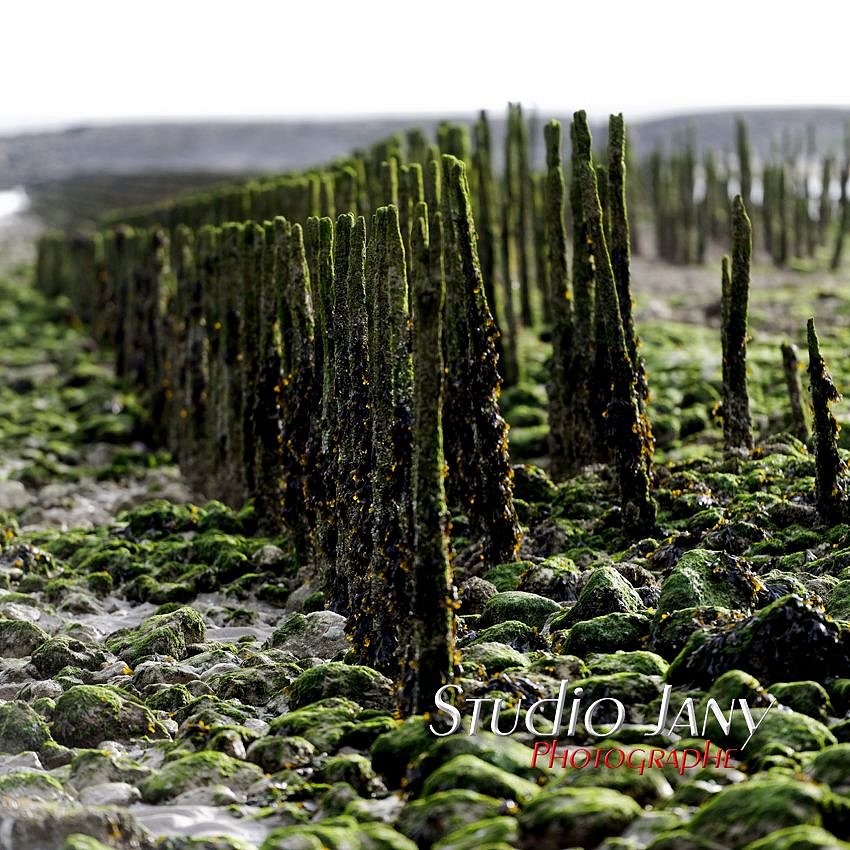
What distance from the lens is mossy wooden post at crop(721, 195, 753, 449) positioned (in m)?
17.6

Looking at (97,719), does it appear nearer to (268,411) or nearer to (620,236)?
(268,411)

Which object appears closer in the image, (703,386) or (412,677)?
(412,677)

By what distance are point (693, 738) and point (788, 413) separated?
1148 cm

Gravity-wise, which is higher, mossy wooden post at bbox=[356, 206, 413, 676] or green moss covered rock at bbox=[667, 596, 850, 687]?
mossy wooden post at bbox=[356, 206, 413, 676]

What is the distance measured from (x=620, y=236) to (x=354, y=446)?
5.84 meters

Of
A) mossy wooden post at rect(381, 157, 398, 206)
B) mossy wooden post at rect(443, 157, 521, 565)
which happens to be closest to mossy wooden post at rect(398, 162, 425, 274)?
mossy wooden post at rect(381, 157, 398, 206)

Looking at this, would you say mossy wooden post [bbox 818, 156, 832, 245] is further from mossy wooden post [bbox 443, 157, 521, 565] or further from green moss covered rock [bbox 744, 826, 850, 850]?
green moss covered rock [bbox 744, 826, 850, 850]

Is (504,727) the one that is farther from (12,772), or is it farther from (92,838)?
(12,772)

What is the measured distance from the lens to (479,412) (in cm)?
1541

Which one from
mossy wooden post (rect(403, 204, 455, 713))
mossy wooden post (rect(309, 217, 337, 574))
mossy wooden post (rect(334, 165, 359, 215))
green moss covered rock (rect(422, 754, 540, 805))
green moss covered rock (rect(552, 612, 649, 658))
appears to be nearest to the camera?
green moss covered rock (rect(422, 754, 540, 805))

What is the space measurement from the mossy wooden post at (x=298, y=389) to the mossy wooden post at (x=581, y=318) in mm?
3863

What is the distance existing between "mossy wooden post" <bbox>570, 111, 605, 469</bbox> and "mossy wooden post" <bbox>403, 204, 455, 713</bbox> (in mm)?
6586

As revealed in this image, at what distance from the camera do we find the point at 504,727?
10.5 m

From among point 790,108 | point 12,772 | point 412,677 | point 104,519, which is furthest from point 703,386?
point 790,108
